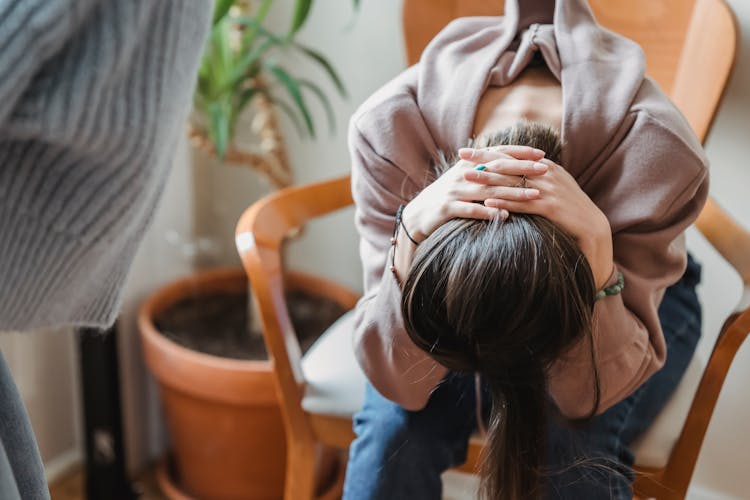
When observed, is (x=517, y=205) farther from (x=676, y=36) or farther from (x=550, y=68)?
(x=676, y=36)

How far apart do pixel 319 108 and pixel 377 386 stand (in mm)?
797

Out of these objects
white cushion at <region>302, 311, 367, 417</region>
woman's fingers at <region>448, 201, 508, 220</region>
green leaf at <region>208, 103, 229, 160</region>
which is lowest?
white cushion at <region>302, 311, 367, 417</region>

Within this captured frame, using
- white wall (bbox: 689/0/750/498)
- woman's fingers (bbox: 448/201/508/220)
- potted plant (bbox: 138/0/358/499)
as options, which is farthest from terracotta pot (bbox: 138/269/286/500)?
white wall (bbox: 689/0/750/498)

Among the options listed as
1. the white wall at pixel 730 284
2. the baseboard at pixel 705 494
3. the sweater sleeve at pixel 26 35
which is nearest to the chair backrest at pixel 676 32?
the white wall at pixel 730 284

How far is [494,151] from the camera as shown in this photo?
0.78 m

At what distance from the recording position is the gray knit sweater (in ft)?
1.56

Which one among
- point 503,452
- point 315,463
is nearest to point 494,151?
point 503,452

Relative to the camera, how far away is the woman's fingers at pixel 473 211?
0.72 meters

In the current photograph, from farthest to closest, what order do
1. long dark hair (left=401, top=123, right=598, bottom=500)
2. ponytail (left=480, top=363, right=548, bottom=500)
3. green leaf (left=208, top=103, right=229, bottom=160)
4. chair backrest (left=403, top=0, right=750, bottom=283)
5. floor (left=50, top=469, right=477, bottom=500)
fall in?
floor (left=50, top=469, right=477, bottom=500) → green leaf (left=208, top=103, right=229, bottom=160) → chair backrest (left=403, top=0, right=750, bottom=283) → ponytail (left=480, top=363, right=548, bottom=500) → long dark hair (left=401, top=123, right=598, bottom=500)

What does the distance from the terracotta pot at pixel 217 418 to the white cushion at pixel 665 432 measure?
601 millimetres

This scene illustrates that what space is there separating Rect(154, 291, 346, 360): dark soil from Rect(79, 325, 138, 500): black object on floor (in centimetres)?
14

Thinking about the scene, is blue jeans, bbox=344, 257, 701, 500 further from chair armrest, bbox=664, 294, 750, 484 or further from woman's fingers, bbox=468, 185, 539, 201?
woman's fingers, bbox=468, 185, 539, 201

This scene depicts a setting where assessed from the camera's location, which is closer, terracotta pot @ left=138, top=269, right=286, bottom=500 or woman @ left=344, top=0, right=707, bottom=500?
woman @ left=344, top=0, right=707, bottom=500

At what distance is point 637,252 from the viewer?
2.91 ft
